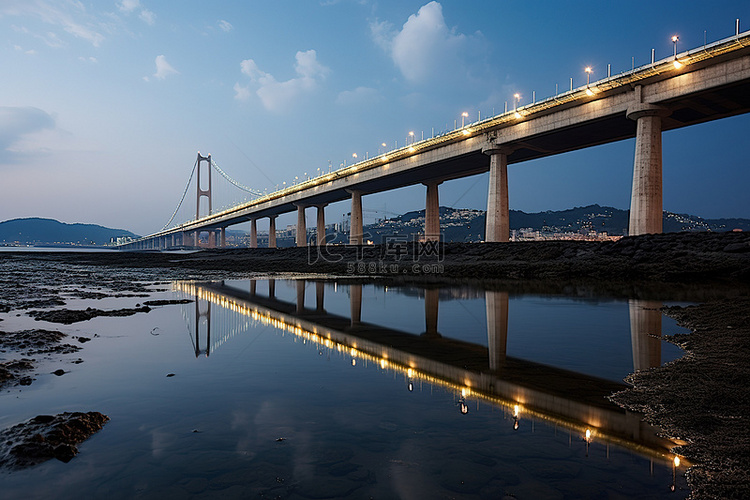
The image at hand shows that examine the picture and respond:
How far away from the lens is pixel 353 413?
4.88m

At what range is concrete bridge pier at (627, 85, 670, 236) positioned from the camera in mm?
32156

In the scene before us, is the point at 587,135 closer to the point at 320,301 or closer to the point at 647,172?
the point at 647,172

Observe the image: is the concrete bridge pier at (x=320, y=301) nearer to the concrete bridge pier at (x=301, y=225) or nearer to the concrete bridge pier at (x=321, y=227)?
the concrete bridge pier at (x=321, y=227)

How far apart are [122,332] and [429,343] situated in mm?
7100

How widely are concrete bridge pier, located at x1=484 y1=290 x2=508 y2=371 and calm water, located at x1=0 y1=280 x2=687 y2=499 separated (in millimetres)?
115

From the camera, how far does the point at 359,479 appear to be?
344 centimetres

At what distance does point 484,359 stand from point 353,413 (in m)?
3.52

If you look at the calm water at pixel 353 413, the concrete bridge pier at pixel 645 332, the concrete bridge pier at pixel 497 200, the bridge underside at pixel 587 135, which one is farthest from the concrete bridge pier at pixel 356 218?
the calm water at pixel 353 413

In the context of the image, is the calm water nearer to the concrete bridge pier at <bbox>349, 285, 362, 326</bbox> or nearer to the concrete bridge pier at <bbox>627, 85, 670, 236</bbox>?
the concrete bridge pier at <bbox>349, 285, 362, 326</bbox>

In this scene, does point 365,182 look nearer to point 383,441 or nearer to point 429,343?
point 429,343

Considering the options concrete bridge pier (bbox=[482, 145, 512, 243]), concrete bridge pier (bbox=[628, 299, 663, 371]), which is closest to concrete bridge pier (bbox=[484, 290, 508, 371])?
concrete bridge pier (bbox=[628, 299, 663, 371])

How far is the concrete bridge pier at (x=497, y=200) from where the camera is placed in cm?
4562

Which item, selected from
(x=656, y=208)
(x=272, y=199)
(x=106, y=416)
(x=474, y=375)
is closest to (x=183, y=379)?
(x=106, y=416)

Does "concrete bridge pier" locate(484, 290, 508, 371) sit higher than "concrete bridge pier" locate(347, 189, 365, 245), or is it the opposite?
"concrete bridge pier" locate(347, 189, 365, 245)
